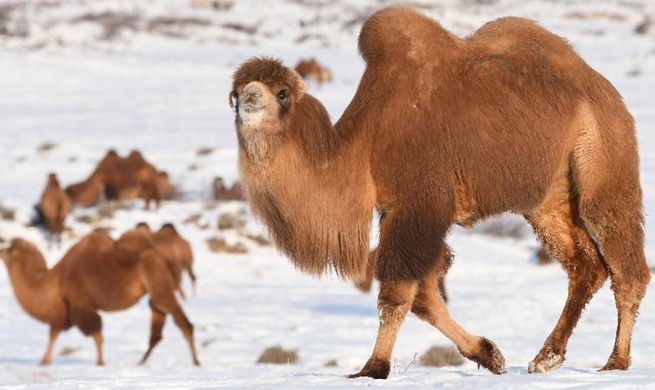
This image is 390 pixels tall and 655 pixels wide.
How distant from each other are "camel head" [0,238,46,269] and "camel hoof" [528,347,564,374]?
7.90 m

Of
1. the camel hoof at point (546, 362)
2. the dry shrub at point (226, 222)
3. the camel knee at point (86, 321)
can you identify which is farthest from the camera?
the dry shrub at point (226, 222)

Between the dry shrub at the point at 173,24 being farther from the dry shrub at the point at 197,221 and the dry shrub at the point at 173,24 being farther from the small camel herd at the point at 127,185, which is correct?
the dry shrub at the point at 197,221

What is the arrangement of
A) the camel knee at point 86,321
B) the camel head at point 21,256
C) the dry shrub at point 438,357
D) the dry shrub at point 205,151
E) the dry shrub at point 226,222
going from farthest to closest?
the dry shrub at point 205,151 → the dry shrub at point 226,222 → the camel head at point 21,256 → the camel knee at point 86,321 → the dry shrub at point 438,357

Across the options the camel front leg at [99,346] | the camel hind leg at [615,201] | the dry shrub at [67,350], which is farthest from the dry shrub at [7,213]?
the camel hind leg at [615,201]

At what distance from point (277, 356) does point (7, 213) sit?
351 inches

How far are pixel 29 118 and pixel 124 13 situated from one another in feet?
151

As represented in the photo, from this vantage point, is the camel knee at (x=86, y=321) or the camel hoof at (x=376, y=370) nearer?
the camel hoof at (x=376, y=370)

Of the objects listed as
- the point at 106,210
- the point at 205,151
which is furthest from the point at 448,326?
the point at 205,151

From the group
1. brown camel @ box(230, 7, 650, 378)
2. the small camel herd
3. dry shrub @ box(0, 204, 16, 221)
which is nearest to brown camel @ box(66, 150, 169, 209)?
the small camel herd

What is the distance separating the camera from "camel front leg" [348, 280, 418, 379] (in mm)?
6426

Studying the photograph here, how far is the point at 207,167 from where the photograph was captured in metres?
25.3

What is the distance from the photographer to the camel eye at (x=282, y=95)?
647 centimetres

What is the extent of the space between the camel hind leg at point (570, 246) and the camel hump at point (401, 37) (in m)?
1.15

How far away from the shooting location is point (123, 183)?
22078 millimetres
